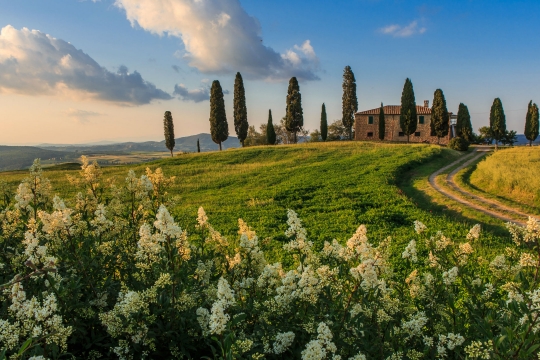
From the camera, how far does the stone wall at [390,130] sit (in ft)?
182

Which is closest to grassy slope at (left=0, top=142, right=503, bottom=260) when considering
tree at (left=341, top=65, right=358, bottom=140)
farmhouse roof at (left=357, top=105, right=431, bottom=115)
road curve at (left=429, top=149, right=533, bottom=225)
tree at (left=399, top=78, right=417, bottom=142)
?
road curve at (left=429, top=149, right=533, bottom=225)

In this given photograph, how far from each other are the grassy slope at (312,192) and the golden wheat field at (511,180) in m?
4.50

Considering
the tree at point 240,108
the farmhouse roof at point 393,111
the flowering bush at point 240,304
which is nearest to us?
the flowering bush at point 240,304

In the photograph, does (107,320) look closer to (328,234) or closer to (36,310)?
(36,310)

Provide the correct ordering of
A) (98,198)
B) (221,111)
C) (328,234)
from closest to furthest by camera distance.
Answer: (98,198) → (328,234) → (221,111)

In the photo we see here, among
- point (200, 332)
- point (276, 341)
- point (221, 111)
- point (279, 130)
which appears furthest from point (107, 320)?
point (279, 130)

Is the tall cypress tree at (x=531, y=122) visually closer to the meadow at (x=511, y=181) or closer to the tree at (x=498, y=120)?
the tree at (x=498, y=120)

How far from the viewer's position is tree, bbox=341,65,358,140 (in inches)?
2258

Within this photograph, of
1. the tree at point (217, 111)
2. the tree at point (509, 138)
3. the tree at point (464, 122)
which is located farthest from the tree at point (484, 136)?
the tree at point (217, 111)

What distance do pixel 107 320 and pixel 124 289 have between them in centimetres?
35

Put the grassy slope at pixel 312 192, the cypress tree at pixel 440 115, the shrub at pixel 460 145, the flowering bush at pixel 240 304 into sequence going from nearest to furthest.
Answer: the flowering bush at pixel 240 304
the grassy slope at pixel 312 192
the shrub at pixel 460 145
the cypress tree at pixel 440 115

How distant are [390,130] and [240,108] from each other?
2587 cm

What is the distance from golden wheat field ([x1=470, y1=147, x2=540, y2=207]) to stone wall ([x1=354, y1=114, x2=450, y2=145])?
31024mm

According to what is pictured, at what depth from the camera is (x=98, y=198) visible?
4.79 m
